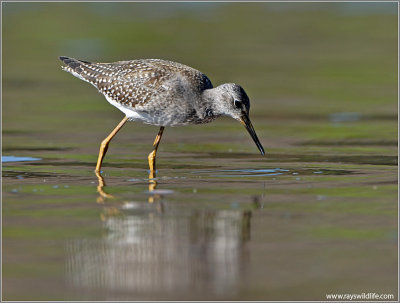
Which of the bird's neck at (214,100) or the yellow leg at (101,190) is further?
the bird's neck at (214,100)

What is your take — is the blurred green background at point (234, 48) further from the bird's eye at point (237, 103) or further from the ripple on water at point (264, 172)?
the bird's eye at point (237, 103)

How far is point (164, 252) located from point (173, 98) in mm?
4696

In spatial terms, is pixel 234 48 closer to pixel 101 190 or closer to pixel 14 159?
pixel 14 159

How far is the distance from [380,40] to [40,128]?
16388 mm

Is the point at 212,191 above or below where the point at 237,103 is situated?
below

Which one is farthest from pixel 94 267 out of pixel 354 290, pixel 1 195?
pixel 1 195

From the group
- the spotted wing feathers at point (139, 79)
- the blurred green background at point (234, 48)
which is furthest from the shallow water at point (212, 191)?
the spotted wing feathers at point (139, 79)

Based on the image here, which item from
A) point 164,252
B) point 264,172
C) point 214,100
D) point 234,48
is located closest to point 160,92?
point 214,100

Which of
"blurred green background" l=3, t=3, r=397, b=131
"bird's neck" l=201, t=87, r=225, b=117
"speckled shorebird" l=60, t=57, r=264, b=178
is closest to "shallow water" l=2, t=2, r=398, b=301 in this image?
"blurred green background" l=3, t=3, r=397, b=131

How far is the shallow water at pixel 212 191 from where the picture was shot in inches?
292

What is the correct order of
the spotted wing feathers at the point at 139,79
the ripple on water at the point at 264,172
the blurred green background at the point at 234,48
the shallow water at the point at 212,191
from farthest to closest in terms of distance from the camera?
1. the blurred green background at the point at 234,48
2. the spotted wing feathers at the point at 139,79
3. the ripple on water at the point at 264,172
4. the shallow water at the point at 212,191

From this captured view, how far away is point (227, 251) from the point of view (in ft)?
26.7

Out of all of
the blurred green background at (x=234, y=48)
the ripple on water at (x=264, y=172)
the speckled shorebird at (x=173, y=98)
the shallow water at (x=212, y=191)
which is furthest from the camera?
the blurred green background at (x=234, y=48)

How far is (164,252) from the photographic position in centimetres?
806
